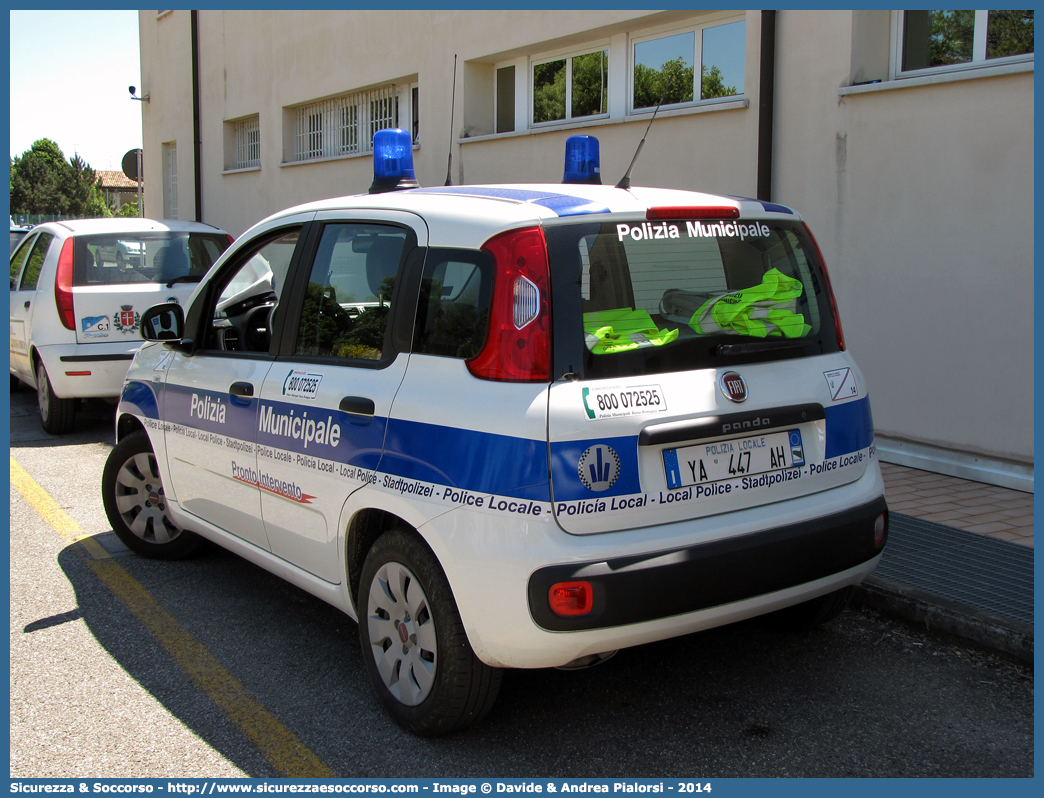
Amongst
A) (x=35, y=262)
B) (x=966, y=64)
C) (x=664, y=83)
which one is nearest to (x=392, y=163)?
(x=966, y=64)

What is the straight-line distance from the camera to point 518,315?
2852 millimetres

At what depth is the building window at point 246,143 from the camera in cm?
1567

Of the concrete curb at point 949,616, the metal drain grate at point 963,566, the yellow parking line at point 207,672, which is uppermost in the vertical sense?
the metal drain grate at point 963,566

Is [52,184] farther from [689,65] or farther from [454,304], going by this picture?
[454,304]

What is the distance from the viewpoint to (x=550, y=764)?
9.78 ft

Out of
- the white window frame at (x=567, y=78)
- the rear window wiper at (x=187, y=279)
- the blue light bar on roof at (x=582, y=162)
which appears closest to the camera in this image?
the blue light bar on roof at (x=582, y=162)

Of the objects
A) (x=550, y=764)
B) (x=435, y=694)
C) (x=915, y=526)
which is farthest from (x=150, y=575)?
(x=915, y=526)

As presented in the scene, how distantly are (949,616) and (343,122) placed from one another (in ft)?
37.0

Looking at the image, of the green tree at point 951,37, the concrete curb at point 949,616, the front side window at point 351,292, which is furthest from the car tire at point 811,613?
the green tree at point 951,37

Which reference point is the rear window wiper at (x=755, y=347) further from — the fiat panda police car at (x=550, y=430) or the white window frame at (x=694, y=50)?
the white window frame at (x=694, y=50)

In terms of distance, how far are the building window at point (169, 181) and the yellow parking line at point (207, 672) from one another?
14997 mm

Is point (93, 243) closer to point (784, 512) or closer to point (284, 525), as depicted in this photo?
point (284, 525)

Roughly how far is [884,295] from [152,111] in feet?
55.8

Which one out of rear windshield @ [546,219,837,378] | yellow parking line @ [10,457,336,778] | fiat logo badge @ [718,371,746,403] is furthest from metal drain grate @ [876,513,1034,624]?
yellow parking line @ [10,457,336,778]
